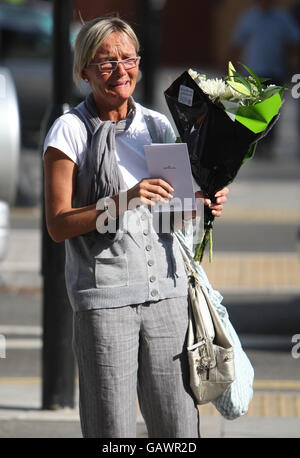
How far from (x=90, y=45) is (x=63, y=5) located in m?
2.43

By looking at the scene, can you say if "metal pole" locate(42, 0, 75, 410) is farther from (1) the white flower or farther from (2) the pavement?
(1) the white flower

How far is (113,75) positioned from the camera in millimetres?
3570

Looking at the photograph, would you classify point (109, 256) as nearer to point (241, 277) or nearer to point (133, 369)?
point (133, 369)

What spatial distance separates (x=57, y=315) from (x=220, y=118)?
2381 mm

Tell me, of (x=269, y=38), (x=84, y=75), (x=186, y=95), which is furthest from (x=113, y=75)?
(x=269, y=38)

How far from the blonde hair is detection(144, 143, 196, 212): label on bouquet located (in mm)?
384

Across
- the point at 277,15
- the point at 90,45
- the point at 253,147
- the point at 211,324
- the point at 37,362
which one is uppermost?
the point at 277,15

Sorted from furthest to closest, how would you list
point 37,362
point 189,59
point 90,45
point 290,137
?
point 189,59 → point 290,137 → point 37,362 → point 90,45

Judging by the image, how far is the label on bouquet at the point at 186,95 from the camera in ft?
11.7

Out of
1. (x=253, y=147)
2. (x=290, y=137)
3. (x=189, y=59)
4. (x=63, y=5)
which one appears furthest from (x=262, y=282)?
(x=189, y=59)

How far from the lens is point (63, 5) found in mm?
5879

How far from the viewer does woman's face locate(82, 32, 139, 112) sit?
11.7 feet

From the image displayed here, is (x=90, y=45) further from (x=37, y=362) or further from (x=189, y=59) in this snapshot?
(x=189, y=59)

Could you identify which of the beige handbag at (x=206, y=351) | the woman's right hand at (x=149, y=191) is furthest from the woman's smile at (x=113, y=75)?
the beige handbag at (x=206, y=351)
